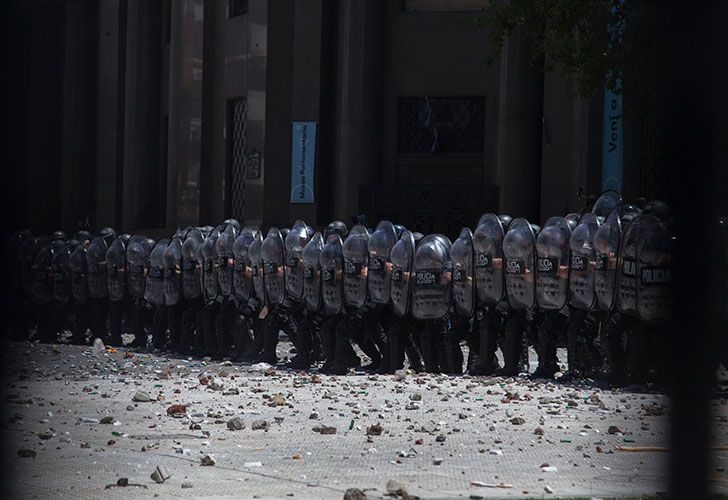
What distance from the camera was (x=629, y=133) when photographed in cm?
1969

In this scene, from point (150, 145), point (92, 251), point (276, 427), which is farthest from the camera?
point (150, 145)

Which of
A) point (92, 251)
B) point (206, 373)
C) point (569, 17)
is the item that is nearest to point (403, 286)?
point (206, 373)

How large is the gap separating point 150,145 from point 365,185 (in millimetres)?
10455

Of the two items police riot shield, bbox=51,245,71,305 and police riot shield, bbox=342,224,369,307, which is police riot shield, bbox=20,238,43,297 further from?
police riot shield, bbox=342,224,369,307

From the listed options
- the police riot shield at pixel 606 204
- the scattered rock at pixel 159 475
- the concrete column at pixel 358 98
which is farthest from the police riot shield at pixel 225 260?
the concrete column at pixel 358 98

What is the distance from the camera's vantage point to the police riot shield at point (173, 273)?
18328 millimetres

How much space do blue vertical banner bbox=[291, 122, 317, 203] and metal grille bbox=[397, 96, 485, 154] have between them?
2060 millimetres

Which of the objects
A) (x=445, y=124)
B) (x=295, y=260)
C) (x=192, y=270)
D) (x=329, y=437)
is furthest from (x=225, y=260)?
(x=445, y=124)

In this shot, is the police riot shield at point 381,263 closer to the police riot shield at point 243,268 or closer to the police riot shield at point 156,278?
the police riot shield at point 243,268

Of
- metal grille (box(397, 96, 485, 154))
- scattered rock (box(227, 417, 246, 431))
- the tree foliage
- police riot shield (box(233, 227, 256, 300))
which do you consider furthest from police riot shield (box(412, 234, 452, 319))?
metal grille (box(397, 96, 485, 154))

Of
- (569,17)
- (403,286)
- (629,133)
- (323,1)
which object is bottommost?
(403,286)

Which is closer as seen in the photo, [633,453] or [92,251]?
[633,453]

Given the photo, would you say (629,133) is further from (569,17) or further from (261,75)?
(261,75)

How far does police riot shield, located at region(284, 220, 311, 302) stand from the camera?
15.5m
